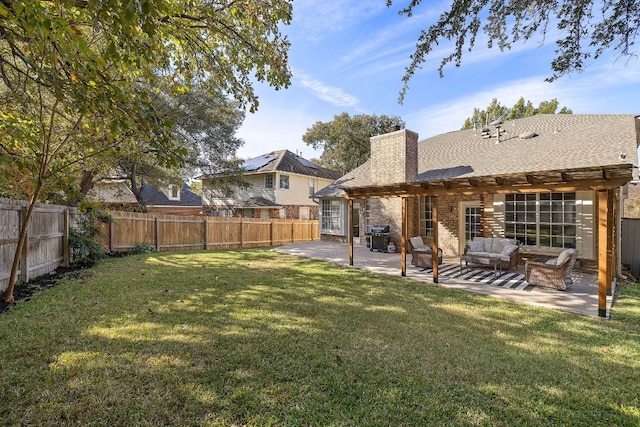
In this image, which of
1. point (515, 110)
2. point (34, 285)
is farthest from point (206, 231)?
point (515, 110)

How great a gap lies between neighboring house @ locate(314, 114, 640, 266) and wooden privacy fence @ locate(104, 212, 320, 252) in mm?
5058

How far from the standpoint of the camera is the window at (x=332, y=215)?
17.1 meters

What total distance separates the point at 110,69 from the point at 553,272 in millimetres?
10761

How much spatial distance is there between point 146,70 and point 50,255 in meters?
6.34

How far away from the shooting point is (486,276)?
863 cm

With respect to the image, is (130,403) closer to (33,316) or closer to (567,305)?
(33,316)

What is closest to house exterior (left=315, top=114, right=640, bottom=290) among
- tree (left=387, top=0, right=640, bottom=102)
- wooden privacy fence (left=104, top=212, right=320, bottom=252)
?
tree (left=387, top=0, right=640, bottom=102)

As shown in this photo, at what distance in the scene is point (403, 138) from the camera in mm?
12789

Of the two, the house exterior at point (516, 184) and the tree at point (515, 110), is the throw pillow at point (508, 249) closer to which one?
the house exterior at point (516, 184)

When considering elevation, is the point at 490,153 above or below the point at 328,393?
above

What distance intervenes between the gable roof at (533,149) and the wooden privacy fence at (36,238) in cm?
869

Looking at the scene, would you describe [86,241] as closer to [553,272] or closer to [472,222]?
[553,272]

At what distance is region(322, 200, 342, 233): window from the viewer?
17.1 m

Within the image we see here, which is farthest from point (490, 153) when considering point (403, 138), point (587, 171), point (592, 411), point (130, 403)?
point (130, 403)
